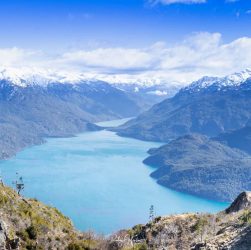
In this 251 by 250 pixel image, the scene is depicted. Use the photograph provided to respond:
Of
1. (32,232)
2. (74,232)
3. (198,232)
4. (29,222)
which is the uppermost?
(29,222)

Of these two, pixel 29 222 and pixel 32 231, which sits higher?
pixel 29 222

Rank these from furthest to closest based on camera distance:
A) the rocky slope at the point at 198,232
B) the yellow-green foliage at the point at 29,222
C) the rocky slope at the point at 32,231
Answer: the yellow-green foliage at the point at 29,222 → the rocky slope at the point at 32,231 → the rocky slope at the point at 198,232

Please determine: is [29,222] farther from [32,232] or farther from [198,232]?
[198,232]

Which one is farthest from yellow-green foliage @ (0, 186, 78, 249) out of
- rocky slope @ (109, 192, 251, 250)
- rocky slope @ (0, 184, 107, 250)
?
rocky slope @ (109, 192, 251, 250)

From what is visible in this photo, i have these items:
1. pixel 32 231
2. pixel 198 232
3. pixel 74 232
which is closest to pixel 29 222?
pixel 32 231

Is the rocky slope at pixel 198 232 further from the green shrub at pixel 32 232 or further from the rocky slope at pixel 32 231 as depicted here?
the green shrub at pixel 32 232

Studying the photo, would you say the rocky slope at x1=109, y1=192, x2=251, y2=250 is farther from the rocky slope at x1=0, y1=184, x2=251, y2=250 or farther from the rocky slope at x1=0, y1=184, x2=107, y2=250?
the rocky slope at x1=0, y1=184, x2=107, y2=250

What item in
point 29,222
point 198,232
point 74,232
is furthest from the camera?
point 74,232

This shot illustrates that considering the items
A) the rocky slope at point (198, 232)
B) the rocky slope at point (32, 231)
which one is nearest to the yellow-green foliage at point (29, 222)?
the rocky slope at point (32, 231)

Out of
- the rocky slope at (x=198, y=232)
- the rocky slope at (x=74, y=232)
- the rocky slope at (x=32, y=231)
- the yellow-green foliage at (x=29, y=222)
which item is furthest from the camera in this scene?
the yellow-green foliage at (x=29, y=222)

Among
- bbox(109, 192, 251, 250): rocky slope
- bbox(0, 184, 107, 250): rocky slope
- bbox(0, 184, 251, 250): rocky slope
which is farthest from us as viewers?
bbox(0, 184, 107, 250): rocky slope

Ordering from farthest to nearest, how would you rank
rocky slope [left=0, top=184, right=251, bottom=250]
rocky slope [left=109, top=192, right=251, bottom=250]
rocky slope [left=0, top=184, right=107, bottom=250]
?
1. rocky slope [left=0, top=184, right=107, bottom=250]
2. rocky slope [left=0, top=184, right=251, bottom=250]
3. rocky slope [left=109, top=192, right=251, bottom=250]
